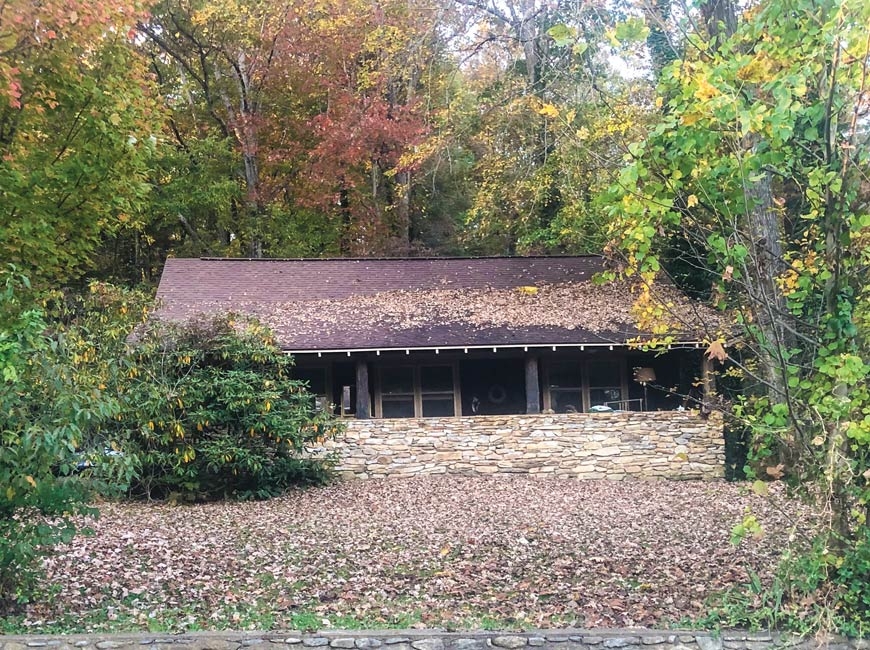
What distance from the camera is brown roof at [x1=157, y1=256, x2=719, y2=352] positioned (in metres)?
15.4

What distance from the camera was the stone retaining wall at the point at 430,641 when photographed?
16.3 ft

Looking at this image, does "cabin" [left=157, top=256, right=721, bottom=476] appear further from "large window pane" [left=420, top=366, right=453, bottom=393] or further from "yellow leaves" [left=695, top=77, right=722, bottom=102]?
"yellow leaves" [left=695, top=77, right=722, bottom=102]

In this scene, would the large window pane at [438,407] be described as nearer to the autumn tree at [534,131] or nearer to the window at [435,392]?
the window at [435,392]

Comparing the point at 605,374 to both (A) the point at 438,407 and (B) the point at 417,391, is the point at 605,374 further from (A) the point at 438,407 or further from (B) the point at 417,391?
(B) the point at 417,391

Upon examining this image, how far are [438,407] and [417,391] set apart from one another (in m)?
0.59

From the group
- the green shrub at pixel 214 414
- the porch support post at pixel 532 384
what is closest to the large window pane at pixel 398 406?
the porch support post at pixel 532 384

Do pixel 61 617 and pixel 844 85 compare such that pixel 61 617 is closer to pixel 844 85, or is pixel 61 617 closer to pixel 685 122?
pixel 685 122

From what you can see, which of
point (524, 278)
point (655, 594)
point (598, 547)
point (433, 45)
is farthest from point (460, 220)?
point (655, 594)

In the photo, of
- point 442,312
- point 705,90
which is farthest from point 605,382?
point 705,90

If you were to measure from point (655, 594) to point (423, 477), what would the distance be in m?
8.59

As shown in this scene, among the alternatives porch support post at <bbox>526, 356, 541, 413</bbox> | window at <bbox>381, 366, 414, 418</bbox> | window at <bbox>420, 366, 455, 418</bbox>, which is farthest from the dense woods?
window at <bbox>381, 366, 414, 418</bbox>

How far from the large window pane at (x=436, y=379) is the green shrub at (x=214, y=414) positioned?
5142 mm

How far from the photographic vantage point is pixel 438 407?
684 inches

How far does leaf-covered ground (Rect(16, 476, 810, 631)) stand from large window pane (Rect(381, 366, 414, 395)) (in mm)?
5980
